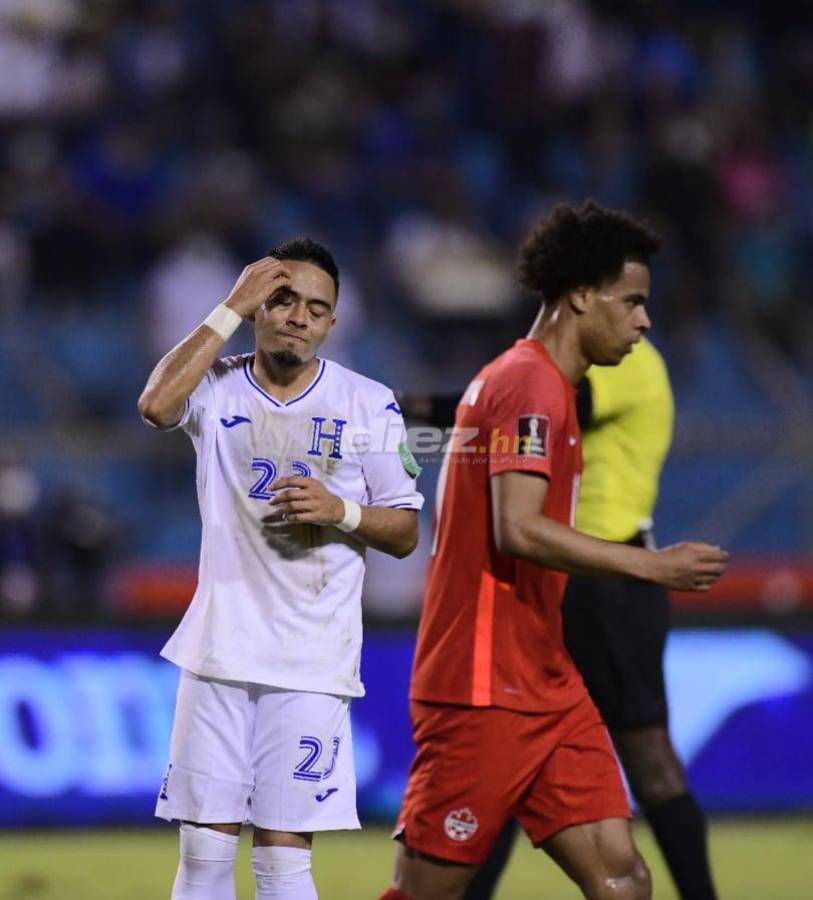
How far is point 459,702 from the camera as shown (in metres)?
4.85

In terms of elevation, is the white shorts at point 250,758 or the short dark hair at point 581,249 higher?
the short dark hair at point 581,249

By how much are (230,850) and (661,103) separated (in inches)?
378

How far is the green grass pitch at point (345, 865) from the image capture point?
23.7 ft

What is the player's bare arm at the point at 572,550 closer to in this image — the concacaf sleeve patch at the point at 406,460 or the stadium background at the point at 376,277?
the concacaf sleeve patch at the point at 406,460

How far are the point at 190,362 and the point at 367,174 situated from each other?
803 cm

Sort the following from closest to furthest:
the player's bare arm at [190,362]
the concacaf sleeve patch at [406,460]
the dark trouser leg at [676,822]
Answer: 1. the player's bare arm at [190,362]
2. the concacaf sleeve patch at [406,460]
3. the dark trouser leg at [676,822]

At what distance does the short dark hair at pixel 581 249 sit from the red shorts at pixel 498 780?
1.26 m

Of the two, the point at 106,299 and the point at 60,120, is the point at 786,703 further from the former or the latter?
the point at 60,120

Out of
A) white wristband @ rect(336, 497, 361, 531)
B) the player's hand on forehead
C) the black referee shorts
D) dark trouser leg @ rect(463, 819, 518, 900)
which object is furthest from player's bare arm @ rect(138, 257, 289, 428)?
dark trouser leg @ rect(463, 819, 518, 900)

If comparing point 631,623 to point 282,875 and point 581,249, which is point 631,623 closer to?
point 581,249

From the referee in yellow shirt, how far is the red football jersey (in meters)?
0.85

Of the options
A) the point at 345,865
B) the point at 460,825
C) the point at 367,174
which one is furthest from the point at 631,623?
the point at 367,174

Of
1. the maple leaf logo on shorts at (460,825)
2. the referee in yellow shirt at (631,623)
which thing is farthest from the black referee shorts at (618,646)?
the maple leaf logo on shorts at (460,825)

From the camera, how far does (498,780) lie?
4785 millimetres
